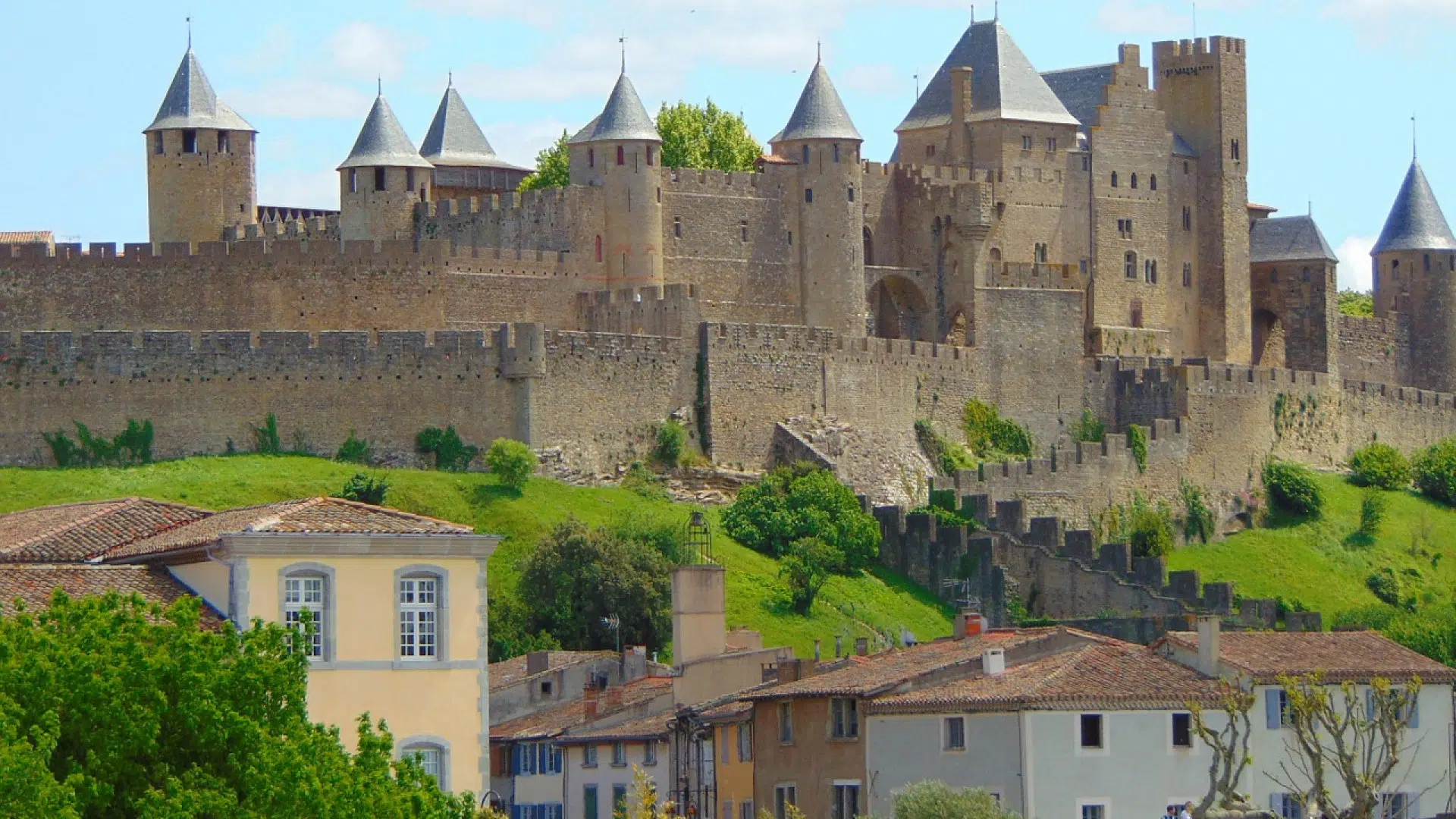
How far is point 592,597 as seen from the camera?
252 feet

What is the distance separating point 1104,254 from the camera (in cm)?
10512

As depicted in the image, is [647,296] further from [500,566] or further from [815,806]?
[815,806]

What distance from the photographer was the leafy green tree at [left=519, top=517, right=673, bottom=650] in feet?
251

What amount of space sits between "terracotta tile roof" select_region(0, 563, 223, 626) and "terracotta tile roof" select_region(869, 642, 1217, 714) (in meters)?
12.8

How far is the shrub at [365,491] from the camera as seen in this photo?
260 ft

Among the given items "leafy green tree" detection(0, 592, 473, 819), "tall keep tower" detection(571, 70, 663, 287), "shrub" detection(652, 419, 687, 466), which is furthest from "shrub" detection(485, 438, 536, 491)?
"leafy green tree" detection(0, 592, 473, 819)

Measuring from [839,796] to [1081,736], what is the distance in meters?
4.19

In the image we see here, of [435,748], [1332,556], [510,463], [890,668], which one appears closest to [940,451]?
[1332,556]

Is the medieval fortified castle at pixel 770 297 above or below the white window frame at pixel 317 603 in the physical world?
above

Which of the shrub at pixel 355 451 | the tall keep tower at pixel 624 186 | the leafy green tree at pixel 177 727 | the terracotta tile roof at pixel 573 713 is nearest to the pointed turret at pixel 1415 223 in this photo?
the tall keep tower at pixel 624 186

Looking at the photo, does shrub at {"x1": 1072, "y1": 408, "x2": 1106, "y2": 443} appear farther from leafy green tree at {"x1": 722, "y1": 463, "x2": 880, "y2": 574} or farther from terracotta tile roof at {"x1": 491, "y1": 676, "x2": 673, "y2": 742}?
terracotta tile roof at {"x1": 491, "y1": 676, "x2": 673, "y2": 742}

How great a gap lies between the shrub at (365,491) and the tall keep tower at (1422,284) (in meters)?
48.3

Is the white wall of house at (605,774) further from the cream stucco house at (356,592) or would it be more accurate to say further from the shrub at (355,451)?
the shrub at (355,451)

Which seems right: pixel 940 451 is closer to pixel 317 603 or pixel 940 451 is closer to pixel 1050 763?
pixel 1050 763
